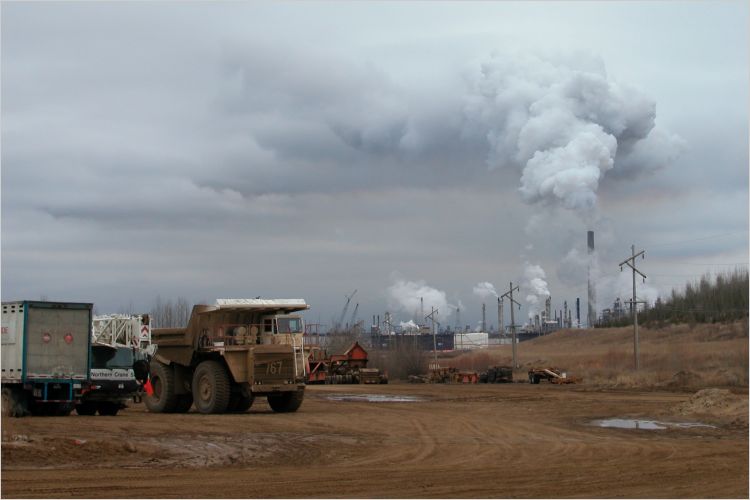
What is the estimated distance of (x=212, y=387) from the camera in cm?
3086

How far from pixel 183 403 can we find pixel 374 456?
1378 cm

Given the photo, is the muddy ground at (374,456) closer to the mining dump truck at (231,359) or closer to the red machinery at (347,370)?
the mining dump truck at (231,359)

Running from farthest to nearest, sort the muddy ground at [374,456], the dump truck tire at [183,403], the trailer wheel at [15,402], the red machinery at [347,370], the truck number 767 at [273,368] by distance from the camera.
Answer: the red machinery at [347,370] < the dump truck tire at [183,403] < the truck number 767 at [273,368] < the trailer wheel at [15,402] < the muddy ground at [374,456]

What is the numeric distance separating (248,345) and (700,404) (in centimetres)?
1417

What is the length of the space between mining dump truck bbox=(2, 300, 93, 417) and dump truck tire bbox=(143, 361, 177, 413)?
4.30 meters

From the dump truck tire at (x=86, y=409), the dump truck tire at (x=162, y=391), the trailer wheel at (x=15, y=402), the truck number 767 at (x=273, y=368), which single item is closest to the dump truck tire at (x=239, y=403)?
the truck number 767 at (x=273, y=368)

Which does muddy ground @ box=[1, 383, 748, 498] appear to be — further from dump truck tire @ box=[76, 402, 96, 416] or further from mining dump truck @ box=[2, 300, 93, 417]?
mining dump truck @ box=[2, 300, 93, 417]

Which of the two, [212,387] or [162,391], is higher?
[212,387]

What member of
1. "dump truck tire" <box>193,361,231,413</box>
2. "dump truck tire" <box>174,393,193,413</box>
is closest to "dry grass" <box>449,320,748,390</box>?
"dump truck tire" <box>193,361,231,413</box>

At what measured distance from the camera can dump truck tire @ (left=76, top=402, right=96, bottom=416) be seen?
30125mm

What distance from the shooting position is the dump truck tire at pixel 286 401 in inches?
1266

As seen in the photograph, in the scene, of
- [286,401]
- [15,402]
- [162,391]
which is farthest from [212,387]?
[15,402]

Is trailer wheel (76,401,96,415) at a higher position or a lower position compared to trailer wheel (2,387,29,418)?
lower

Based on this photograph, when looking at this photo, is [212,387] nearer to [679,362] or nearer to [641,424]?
[641,424]
